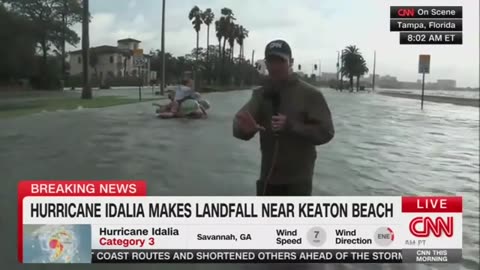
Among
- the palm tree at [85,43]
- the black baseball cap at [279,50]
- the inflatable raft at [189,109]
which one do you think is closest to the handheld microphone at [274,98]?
the black baseball cap at [279,50]

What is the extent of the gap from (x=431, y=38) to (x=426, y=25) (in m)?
0.06

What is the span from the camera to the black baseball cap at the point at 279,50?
1.63 m

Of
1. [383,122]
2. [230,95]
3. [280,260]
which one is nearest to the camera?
[280,260]

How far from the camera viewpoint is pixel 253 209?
1.74 m

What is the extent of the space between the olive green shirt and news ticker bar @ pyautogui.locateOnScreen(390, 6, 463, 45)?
1.80 ft

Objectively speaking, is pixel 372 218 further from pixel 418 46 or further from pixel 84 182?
pixel 84 182

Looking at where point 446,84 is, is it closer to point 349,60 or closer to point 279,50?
point 349,60

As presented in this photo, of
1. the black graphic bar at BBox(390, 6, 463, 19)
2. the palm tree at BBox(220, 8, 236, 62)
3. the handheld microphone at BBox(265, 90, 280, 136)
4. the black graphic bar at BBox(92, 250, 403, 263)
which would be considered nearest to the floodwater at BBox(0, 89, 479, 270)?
the black graphic bar at BBox(92, 250, 403, 263)

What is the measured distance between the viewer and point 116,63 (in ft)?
7.49

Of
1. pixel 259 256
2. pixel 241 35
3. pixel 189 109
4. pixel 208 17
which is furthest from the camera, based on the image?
pixel 189 109

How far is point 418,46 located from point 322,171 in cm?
72

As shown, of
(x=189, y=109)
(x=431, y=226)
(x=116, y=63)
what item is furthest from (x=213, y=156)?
(x=431, y=226)

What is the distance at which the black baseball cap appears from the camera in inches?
64.2

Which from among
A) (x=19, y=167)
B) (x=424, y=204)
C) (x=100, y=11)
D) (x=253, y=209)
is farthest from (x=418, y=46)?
(x=19, y=167)
